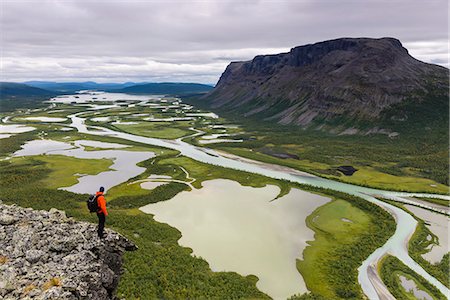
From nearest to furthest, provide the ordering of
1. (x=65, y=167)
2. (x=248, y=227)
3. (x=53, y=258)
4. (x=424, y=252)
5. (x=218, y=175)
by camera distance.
Result: (x=53, y=258) < (x=424, y=252) < (x=248, y=227) < (x=218, y=175) < (x=65, y=167)

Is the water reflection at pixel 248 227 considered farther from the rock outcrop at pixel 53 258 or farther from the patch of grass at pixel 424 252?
the rock outcrop at pixel 53 258

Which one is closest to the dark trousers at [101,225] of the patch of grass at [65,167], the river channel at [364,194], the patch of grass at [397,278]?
the river channel at [364,194]

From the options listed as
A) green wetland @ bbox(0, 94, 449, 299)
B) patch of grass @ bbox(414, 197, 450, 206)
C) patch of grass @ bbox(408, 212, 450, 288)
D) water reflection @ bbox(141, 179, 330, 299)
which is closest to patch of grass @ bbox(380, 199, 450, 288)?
patch of grass @ bbox(408, 212, 450, 288)

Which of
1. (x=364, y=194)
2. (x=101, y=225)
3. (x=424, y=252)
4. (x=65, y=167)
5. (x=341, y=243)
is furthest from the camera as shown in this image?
(x=65, y=167)

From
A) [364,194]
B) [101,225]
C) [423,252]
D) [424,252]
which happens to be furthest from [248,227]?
[364,194]

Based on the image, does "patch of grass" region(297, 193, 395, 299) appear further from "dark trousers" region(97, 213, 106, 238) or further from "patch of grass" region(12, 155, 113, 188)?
"patch of grass" region(12, 155, 113, 188)

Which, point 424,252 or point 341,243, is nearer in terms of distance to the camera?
point 424,252

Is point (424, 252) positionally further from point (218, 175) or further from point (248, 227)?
point (218, 175)
